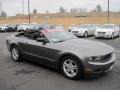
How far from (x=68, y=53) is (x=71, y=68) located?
1.51ft

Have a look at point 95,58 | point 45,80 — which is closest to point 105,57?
point 95,58

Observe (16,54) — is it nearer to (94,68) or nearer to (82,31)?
(94,68)

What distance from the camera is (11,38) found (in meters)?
7.91

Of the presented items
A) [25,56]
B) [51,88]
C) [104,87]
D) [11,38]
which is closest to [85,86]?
[104,87]

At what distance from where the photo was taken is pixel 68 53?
5.41 metres

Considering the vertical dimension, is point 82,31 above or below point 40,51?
above

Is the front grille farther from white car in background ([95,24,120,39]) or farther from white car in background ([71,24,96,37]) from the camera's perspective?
white car in background ([71,24,96,37])

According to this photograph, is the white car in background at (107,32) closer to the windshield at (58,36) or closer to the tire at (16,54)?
the windshield at (58,36)

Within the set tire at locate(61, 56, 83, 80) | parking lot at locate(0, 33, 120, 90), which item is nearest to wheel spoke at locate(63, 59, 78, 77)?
tire at locate(61, 56, 83, 80)

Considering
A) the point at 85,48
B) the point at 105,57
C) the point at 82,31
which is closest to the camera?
the point at 105,57

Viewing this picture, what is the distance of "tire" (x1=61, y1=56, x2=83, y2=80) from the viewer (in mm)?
5273

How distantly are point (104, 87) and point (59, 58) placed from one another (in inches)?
61.9

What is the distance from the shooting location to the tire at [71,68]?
5.27 m


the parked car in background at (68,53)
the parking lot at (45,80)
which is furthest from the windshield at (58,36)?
the parking lot at (45,80)
